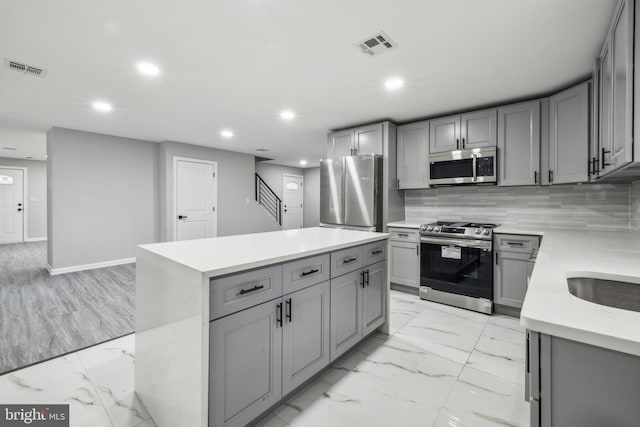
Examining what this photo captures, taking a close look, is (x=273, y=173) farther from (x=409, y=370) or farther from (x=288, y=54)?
(x=409, y=370)

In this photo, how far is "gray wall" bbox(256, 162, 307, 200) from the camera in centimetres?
887

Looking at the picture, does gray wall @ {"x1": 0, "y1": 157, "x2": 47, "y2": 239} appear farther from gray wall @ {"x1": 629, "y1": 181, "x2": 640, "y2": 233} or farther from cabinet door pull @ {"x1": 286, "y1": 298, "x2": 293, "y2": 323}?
gray wall @ {"x1": 629, "y1": 181, "x2": 640, "y2": 233}

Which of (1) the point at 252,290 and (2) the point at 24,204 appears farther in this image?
(2) the point at 24,204

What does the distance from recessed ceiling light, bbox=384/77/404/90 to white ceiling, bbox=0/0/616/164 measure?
0.07 meters

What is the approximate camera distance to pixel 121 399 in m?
1.76

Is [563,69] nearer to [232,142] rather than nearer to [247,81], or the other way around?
[247,81]

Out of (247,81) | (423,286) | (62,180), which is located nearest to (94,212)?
(62,180)

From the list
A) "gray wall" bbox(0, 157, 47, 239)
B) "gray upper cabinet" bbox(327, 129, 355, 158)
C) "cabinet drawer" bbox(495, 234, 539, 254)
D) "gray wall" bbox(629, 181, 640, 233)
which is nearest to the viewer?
"gray wall" bbox(629, 181, 640, 233)

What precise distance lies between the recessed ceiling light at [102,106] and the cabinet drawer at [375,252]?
3555 millimetres

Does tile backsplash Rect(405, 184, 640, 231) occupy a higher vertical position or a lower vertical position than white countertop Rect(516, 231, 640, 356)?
higher

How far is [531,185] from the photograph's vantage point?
3.28m

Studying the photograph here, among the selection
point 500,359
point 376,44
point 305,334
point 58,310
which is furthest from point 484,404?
point 58,310

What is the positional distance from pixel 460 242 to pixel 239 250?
2592mm

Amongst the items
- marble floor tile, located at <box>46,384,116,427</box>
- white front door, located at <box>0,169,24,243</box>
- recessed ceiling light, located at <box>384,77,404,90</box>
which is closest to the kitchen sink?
recessed ceiling light, located at <box>384,77,404,90</box>
